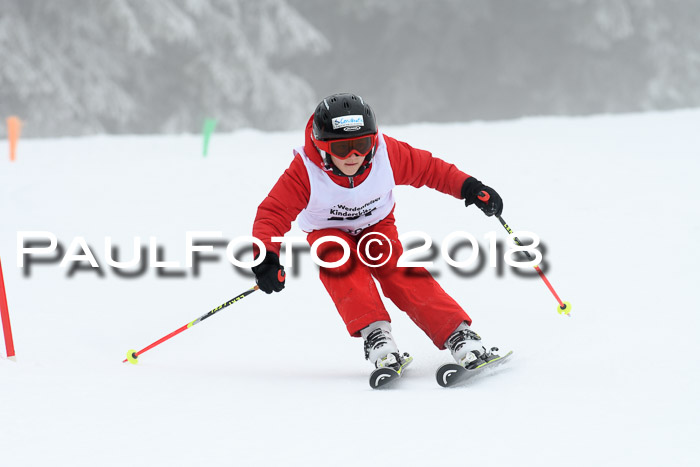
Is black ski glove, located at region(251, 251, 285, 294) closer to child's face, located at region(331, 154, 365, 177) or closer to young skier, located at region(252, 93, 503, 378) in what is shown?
young skier, located at region(252, 93, 503, 378)

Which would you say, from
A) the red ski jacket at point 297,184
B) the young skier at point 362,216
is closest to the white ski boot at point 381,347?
the young skier at point 362,216

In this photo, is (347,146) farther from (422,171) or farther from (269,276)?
(269,276)

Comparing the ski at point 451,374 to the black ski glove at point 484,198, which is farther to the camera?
the black ski glove at point 484,198

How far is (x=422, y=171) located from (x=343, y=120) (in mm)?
590

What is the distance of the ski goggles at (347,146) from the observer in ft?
11.7

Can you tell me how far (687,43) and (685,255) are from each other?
1856 cm

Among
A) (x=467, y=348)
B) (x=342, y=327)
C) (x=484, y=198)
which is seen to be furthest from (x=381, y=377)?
(x=342, y=327)

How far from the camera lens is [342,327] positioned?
15.6 feet

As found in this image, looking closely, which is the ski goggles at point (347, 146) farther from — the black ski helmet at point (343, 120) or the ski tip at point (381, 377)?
the ski tip at point (381, 377)

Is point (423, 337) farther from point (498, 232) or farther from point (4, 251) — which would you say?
point (4, 251)

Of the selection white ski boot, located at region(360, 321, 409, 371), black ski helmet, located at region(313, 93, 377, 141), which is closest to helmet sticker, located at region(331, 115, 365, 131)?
black ski helmet, located at region(313, 93, 377, 141)

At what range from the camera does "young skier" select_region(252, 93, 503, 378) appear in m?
3.50

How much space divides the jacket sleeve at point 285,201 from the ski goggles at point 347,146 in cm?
19

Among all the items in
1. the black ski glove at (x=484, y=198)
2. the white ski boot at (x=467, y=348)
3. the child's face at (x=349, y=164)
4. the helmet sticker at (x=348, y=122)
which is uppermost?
the helmet sticker at (x=348, y=122)
